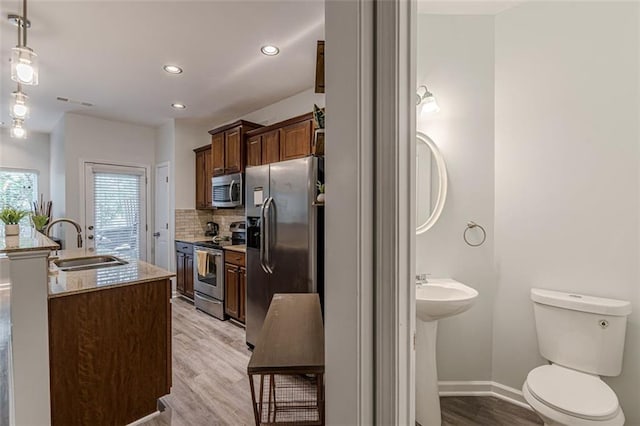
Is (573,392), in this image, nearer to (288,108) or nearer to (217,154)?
(288,108)

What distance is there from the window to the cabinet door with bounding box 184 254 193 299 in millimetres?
2927

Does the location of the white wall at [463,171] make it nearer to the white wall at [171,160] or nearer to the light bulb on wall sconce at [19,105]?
the light bulb on wall sconce at [19,105]

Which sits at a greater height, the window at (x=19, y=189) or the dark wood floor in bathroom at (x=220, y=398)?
the window at (x=19, y=189)

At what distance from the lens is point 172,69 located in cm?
279

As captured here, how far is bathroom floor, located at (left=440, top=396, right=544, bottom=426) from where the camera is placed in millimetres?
1779

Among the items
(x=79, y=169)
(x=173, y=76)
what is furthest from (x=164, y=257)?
(x=173, y=76)

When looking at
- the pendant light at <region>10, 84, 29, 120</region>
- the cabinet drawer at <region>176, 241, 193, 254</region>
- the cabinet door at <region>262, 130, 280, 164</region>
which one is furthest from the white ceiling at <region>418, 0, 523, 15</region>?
the cabinet drawer at <region>176, 241, 193, 254</region>

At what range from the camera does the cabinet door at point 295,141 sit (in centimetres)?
293

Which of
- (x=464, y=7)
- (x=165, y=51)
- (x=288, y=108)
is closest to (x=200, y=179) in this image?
(x=288, y=108)

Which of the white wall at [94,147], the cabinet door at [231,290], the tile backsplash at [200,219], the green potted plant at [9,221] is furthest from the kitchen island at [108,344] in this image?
the white wall at [94,147]

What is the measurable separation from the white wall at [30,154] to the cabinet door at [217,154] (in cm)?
353

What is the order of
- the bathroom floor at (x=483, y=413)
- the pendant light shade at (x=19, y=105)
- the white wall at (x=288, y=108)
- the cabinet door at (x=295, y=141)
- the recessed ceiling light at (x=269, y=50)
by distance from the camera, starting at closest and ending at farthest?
1. the bathroom floor at (x=483, y=413)
2. the pendant light shade at (x=19, y=105)
3. the recessed ceiling light at (x=269, y=50)
4. the cabinet door at (x=295, y=141)
5. the white wall at (x=288, y=108)

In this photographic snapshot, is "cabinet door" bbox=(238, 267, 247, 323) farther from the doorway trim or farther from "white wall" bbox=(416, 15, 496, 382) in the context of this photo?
the doorway trim

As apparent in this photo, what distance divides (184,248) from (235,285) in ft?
4.38
